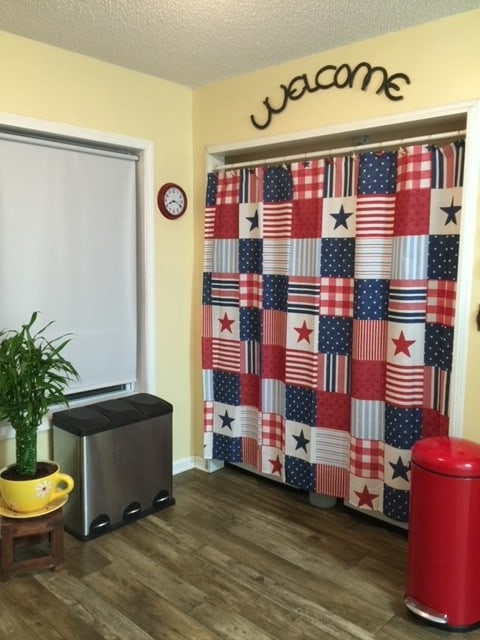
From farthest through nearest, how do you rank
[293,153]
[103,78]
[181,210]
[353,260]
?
[181,210], [293,153], [103,78], [353,260]

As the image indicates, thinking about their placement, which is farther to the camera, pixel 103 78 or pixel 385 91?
pixel 103 78

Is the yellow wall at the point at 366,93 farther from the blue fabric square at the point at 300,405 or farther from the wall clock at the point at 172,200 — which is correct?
the blue fabric square at the point at 300,405

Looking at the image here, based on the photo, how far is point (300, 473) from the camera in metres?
3.13

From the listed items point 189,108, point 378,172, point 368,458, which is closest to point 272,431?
point 368,458

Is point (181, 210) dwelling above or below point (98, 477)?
above

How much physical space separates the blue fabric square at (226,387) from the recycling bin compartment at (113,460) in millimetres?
446

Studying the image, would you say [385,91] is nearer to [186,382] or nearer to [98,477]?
[186,382]

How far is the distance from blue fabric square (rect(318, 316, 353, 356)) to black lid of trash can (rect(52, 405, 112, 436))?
1.19m

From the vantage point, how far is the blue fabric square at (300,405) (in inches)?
119

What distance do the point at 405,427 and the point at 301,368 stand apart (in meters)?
0.65

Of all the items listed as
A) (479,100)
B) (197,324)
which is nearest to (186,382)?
(197,324)

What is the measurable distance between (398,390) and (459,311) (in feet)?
1.57

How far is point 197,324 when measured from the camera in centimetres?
358

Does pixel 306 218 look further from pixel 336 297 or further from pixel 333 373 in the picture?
pixel 333 373
